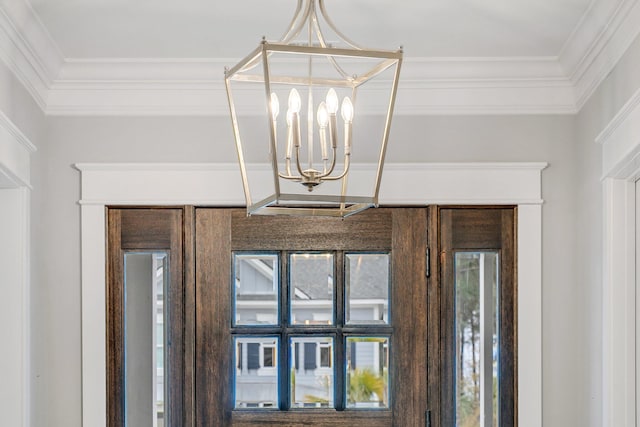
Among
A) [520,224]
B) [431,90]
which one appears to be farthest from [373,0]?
[520,224]

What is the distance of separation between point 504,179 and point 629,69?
0.71 metres

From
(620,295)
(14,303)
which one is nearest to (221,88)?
(14,303)

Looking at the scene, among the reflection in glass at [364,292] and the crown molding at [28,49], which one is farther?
the reflection in glass at [364,292]

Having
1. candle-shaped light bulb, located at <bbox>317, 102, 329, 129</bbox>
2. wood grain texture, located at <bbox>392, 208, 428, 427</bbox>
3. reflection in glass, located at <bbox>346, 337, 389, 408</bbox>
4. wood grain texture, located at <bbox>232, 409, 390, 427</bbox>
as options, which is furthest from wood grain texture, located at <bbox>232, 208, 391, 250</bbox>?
candle-shaped light bulb, located at <bbox>317, 102, 329, 129</bbox>

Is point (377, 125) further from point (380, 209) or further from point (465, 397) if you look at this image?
point (465, 397)

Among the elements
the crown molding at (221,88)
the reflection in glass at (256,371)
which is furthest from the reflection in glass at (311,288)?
the crown molding at (221,88)

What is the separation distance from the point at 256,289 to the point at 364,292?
38 cm

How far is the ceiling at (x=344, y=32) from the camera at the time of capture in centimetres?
234

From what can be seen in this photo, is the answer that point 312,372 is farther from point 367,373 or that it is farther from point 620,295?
point 620,295

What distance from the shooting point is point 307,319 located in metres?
2.92

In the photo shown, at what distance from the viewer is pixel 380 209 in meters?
2.92

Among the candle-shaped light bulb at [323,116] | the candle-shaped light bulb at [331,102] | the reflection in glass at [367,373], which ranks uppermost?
the candle-shaped light bulb at [331,102]

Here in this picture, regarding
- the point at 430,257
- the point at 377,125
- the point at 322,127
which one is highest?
the point at 377,125

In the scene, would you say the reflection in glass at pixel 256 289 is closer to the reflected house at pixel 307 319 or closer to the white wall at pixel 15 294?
the reflected house at pixel 307 319
